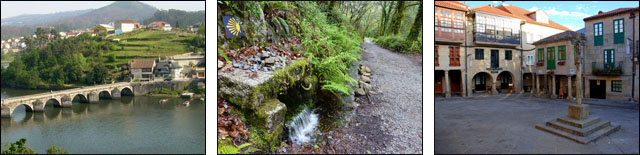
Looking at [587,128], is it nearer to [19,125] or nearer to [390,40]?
[390,40]

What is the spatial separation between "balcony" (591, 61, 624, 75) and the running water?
2.13 metres

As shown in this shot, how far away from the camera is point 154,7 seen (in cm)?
286

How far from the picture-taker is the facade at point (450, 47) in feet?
6.24

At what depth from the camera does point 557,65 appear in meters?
1.90

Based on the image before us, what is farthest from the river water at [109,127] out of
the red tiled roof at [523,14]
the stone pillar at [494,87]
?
the red tiled roof at [523,14]

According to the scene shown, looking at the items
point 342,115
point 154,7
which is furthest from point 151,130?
point 342,115

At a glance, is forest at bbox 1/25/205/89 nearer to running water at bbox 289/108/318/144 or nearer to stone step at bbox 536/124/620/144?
running water at bbox 289/108/318/144

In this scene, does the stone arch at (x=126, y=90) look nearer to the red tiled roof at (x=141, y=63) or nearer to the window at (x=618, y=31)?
the red tiled roof at (x=141, y=63)

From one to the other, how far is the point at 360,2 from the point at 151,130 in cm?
428

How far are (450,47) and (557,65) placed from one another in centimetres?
84

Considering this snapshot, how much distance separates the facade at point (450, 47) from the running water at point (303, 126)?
1096mm

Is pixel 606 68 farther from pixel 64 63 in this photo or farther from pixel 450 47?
pixel 64 63

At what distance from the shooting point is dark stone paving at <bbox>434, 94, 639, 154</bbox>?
163 centimetres

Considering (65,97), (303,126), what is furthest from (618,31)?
(65,97)
